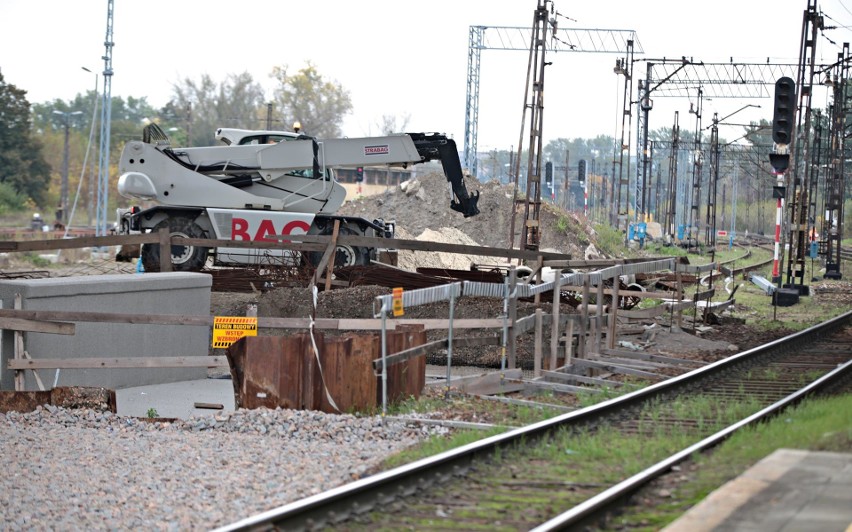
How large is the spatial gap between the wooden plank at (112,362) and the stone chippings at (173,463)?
559mm

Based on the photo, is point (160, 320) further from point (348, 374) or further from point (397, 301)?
point (397, 301)

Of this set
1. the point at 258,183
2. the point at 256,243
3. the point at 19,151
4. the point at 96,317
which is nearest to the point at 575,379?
the point at 96,317

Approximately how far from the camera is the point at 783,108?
28188 millimetres

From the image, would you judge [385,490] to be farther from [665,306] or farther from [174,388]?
[665,306]

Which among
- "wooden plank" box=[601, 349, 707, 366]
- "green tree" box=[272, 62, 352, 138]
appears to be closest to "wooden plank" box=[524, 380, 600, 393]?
"wooden plank" box=[601, 349, 707, 366]

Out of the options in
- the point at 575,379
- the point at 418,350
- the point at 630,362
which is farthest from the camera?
the point at 630,362

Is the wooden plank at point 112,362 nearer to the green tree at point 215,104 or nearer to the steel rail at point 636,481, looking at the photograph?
the steel rail at point 636,481

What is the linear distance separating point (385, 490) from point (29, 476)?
10.3ft

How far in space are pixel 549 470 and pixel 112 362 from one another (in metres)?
5.96

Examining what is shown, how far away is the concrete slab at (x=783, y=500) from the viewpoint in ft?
20.3

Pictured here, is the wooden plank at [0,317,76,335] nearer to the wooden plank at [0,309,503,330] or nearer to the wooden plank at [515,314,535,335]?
the wooden plank at [0,309,503,330]

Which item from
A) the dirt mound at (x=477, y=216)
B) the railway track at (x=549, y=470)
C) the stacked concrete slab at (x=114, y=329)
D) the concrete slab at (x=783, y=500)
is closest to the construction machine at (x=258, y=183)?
the stacked concrete slab at (x=114, y=329)

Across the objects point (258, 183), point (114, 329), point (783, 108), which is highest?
point (783, 108)

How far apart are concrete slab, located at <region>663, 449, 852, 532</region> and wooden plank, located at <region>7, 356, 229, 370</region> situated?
705 cm
